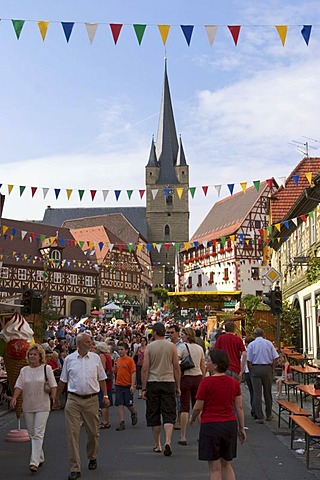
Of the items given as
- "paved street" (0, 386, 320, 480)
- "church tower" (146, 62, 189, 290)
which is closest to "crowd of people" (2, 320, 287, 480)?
"paved street" (0, 386, 320, 480)

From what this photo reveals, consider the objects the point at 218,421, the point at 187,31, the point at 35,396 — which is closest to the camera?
the point at 218,421

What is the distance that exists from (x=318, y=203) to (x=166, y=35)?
54.5ft

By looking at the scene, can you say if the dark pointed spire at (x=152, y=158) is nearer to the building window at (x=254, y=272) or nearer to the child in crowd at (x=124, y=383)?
the building window at (x=254, y=272)

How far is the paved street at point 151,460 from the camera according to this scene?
8477 mm

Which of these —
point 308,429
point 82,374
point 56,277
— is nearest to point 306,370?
point 308,429

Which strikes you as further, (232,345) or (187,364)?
(232,345)

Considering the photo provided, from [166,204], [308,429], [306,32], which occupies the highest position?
[166,204]

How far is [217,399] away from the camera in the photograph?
6.60m

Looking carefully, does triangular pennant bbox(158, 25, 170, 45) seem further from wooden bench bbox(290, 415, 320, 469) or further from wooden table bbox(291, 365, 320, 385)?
wooden table bbox(291, 365, 320, 385)

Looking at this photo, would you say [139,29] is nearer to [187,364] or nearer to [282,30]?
[282,30]

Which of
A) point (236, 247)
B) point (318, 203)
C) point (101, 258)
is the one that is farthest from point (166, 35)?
point (101, 258)

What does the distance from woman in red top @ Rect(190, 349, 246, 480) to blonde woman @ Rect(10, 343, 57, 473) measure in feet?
9.41

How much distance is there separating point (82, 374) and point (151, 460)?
1.58m

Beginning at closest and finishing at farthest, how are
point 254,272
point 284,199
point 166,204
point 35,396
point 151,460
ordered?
1. point 35,396
2. point 151,460
3. point 284,199
4. point 254,272
5. point 166,204
